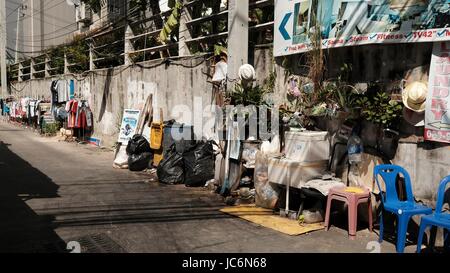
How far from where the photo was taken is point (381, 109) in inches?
235

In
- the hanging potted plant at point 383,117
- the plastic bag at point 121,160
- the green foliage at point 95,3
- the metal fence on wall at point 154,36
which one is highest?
the green foliage at point 95,3

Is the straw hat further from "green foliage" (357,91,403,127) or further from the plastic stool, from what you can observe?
the plastic stool

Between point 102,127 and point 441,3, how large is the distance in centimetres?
1345

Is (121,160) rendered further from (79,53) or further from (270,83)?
(79,53)

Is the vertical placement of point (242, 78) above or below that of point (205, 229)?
above

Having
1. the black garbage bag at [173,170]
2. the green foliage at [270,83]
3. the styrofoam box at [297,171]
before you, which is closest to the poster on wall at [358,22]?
the green foliage at [270,83]

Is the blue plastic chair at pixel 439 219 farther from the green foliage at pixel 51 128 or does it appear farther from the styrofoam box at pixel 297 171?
the green foliage at pixel 51 128

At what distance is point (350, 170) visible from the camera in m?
6.70

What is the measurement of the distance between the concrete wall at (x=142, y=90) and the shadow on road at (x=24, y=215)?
3603 millimetres

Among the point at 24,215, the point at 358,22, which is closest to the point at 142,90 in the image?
the point at 24,215

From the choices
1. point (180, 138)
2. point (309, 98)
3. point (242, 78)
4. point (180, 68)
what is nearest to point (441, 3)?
point (309, 98)

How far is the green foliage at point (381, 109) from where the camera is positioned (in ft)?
19.2
